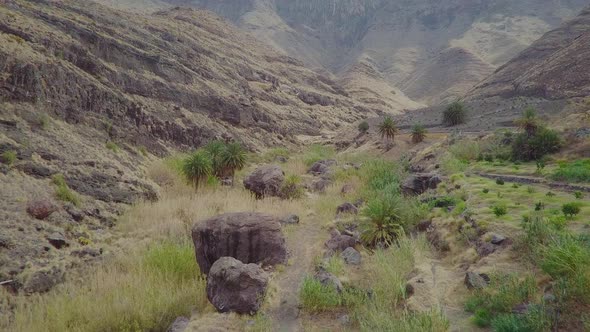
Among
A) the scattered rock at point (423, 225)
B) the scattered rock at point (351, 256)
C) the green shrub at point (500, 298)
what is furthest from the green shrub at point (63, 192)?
the green shrub at point (500, 298)

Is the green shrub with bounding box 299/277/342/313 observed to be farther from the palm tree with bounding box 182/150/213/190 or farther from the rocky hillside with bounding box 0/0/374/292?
the palm tree with bounding box 182/150/213/190

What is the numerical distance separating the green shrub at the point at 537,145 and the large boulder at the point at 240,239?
70.2 ft

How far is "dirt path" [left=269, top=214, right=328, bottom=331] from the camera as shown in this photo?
7570mm

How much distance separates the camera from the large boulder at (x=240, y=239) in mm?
9953

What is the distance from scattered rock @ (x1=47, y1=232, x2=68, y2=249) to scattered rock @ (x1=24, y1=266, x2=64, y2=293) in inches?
97.0

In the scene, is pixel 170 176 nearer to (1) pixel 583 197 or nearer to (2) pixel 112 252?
(2) pixel 112 252

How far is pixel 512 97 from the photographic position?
246ft

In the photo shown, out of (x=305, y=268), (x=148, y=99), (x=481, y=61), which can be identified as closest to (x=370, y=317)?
(x=305, y=268)

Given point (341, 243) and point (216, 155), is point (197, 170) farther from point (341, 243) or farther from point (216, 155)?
point (341, 243)

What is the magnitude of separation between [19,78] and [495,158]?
118ft

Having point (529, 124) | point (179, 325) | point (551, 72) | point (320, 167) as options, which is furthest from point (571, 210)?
point (551, 72)

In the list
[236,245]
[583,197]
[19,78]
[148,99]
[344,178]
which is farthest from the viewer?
[148,99]

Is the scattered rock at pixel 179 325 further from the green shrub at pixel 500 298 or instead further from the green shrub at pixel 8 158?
the green shrub at pixel 8 158

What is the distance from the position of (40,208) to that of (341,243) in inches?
528
